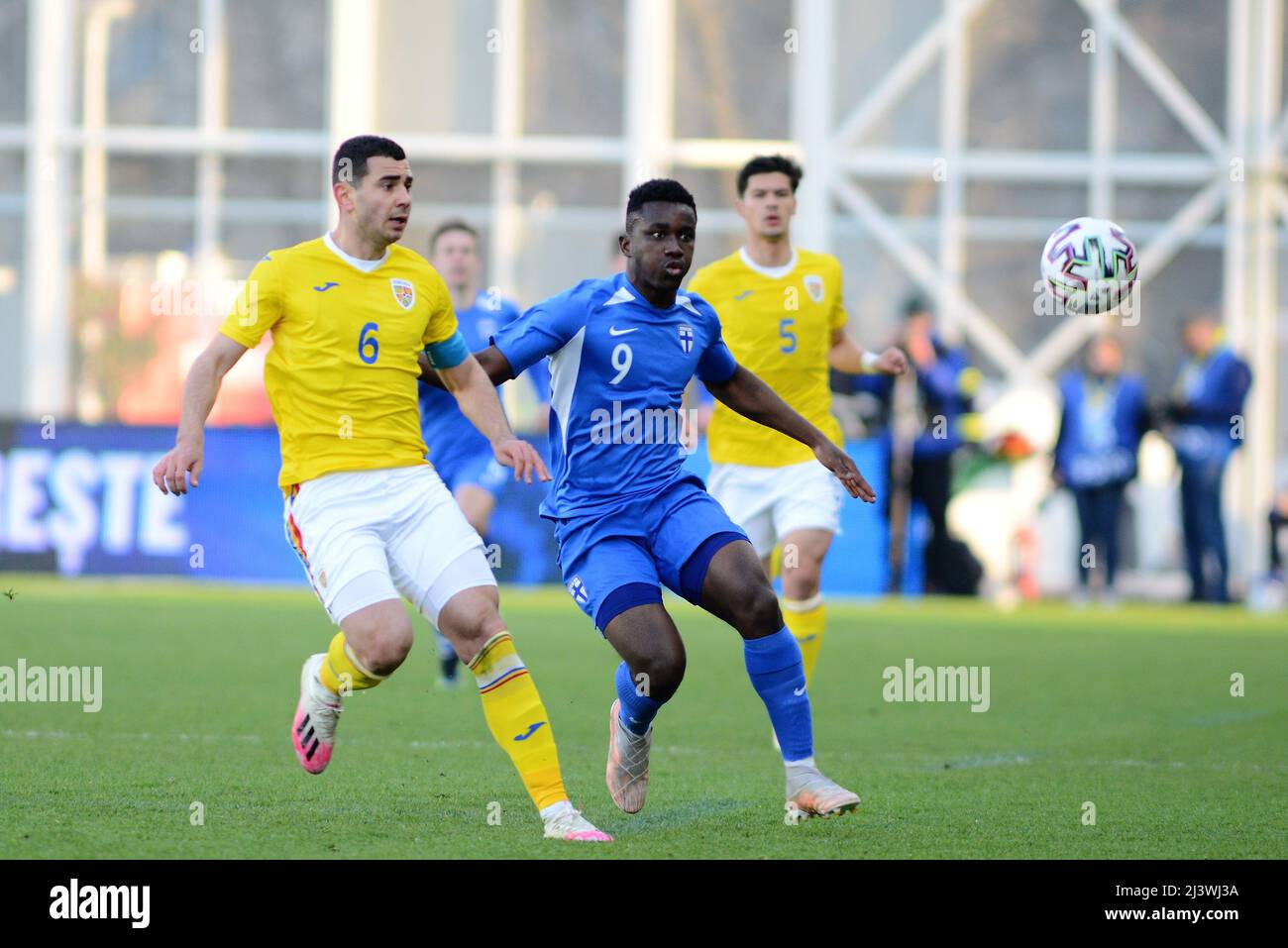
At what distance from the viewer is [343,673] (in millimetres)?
6602

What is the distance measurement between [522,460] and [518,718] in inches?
31.6

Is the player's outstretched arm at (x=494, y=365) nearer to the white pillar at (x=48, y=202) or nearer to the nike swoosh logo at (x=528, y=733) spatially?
the nike swoosh logo at (x=528, y=733)

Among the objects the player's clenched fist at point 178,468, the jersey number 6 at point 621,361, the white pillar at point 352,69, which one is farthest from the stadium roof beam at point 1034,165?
the player's clenched fist at point 178,468

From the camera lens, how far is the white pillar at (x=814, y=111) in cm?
2448

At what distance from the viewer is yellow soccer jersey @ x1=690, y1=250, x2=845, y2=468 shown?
8945 millimetres

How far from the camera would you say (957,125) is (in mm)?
24906

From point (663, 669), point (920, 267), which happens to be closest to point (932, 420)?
point (920, 267)

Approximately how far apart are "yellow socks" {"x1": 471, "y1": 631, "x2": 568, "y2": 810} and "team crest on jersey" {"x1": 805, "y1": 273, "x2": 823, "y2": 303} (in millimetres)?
3345

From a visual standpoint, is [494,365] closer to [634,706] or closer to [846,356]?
[634,706]

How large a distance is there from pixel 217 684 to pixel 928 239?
1584 centimetres

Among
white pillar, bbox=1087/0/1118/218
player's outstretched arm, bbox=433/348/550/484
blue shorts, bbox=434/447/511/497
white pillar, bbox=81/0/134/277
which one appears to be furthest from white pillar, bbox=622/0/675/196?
player's outstretched arm, bbox=433/348/550/484

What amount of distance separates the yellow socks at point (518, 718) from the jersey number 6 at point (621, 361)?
1045 mm

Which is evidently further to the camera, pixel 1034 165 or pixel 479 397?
pixel 1034 165
